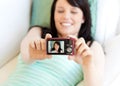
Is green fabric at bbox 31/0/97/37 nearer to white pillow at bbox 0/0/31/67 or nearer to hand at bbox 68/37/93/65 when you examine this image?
white pillow at bbox 0/0/31/67

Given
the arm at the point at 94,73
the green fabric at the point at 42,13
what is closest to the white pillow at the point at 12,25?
the green fabric at the point at 42,13

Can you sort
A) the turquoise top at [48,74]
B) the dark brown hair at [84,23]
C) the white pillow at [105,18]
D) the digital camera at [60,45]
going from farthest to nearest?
the white pillow at [105,18], the dark brown hair at [84,23], the turquoise top at [48,74], the digital camera at [60,45]

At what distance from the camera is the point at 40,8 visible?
1.57 metres

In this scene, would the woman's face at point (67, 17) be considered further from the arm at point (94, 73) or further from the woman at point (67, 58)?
the arm at point (94, 73)

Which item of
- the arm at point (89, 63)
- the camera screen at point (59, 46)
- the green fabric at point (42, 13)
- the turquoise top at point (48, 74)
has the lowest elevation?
the turquoise top at point (48, 74)

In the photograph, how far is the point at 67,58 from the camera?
1.30 m

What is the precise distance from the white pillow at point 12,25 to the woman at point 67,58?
147 millimetres

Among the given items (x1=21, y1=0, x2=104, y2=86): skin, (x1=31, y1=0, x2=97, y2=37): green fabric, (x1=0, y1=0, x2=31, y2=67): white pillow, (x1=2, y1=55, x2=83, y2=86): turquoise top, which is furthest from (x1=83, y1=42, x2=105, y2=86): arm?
(x1=0, y1=0, x2=31, y2=67): white pillow

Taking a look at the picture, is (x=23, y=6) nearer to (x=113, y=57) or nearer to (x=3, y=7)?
(x=3, y=7)

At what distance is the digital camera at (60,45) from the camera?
3.45 feet

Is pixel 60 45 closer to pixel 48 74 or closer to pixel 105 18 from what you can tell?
pixel 48 74

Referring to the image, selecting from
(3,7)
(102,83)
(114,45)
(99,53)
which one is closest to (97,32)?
(114,45)

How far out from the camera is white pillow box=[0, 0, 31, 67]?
145 cm

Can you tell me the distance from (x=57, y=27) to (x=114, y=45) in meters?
0.31
